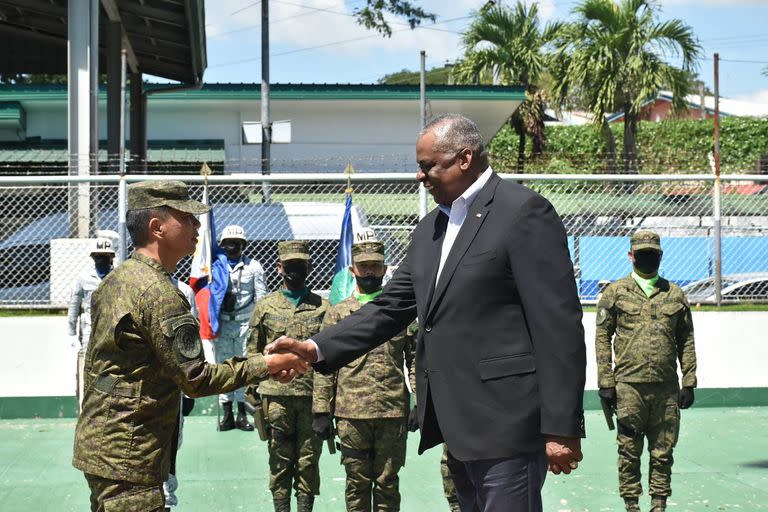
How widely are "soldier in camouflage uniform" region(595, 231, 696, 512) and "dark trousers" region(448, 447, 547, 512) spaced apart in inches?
145

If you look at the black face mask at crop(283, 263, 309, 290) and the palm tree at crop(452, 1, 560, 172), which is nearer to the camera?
the black face mask at crop(283, 263, 309, 290)

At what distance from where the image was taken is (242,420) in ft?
35.4

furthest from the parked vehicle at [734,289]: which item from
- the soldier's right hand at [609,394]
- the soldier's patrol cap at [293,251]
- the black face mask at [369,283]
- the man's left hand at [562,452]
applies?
the man's left hand at [562,452]

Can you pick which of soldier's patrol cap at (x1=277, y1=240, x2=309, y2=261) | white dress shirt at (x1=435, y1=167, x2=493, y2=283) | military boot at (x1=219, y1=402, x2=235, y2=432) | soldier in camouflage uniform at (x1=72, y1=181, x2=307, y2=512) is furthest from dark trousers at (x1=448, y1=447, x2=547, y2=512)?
military boot at (x1=219, y1=402, x2=235, y2=432)

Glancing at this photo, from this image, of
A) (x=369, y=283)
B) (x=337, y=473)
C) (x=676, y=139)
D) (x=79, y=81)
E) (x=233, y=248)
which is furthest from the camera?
(x=676, y=139)

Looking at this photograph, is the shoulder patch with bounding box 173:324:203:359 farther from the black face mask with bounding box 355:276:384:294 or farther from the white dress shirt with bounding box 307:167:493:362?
the black face mask with bounding box 355:276:384:294

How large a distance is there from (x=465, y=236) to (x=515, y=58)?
23.1 metres

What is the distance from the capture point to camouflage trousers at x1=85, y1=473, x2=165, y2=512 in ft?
13.6

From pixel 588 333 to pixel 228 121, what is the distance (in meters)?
16.0

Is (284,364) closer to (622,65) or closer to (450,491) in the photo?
(450,491)

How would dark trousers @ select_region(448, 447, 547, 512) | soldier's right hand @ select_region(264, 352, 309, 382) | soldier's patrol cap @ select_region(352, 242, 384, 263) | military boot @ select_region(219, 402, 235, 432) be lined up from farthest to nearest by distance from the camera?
military boot @ select_region(219, 402, 235, 432), soldier's patrol cap @ select_region(352, 242, 384, 263), soldier's right hand @ select_region(264, 352, 309, 382), dark trousers @ select_region(448, 447, 547, 512)

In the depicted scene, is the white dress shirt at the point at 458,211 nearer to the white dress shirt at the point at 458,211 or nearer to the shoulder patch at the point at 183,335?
the white dress shirt at the point at 458,211

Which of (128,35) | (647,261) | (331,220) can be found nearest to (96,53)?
(331,220)

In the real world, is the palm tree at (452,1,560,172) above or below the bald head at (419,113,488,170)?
above
